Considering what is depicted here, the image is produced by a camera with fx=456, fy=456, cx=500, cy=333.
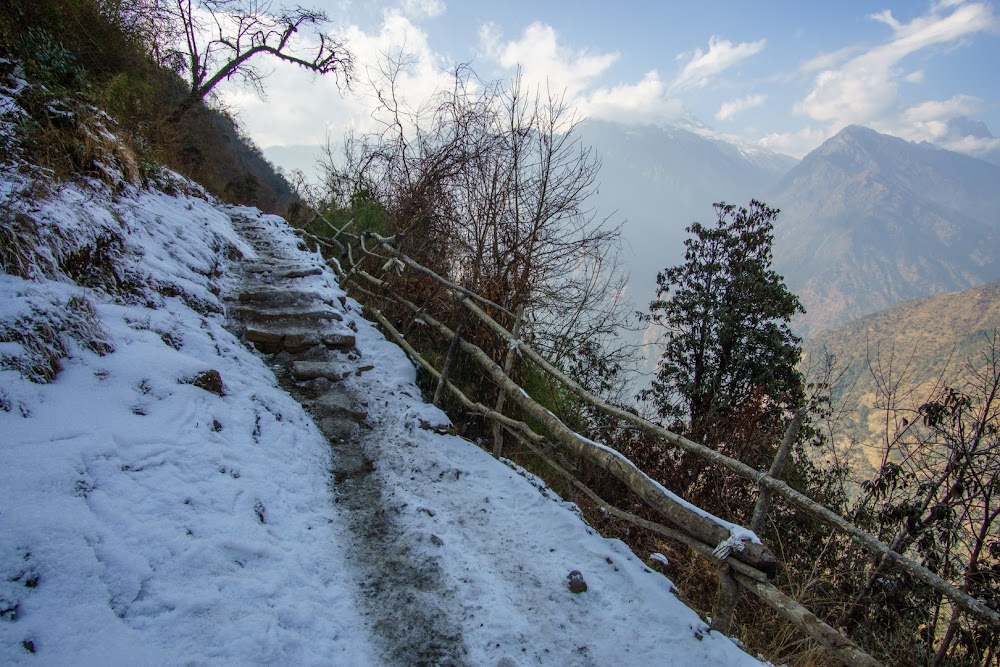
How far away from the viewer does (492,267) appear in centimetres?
593

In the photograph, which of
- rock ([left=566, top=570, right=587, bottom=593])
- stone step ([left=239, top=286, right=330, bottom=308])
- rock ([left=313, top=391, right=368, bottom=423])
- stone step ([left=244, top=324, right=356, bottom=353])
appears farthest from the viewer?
stone step ([left=239, top=286, right=330, bottom=308])

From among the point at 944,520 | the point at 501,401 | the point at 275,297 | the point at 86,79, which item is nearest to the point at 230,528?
the point at 501,401

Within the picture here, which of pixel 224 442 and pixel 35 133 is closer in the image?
pixel 224 442

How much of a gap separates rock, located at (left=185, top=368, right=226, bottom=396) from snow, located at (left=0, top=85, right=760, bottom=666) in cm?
4

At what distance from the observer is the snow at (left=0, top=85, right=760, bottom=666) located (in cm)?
Result: 147

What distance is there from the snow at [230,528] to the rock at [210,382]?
4 centimetres

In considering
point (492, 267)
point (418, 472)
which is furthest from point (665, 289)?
point (418, 472)

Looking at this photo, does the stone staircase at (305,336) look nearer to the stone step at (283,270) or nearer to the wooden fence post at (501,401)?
the stone step at (283,270)

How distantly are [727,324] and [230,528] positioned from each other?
Answer: 1300 cm

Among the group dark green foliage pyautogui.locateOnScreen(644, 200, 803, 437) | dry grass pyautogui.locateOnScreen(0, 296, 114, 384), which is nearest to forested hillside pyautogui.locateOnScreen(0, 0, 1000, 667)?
dry grass pyautogui.locateOnScreen(0, 296, 114, 384)

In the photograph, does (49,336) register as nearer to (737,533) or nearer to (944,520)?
(737,533)

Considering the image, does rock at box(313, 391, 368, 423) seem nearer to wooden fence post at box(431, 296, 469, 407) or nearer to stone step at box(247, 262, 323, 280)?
wooden fence post at box(431, 296, 469, 407)

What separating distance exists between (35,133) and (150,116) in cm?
503

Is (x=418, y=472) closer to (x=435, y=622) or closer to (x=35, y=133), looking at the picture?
(x=435, y=622)
